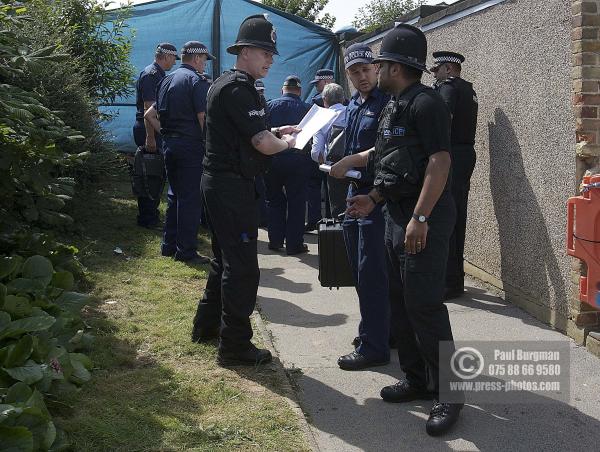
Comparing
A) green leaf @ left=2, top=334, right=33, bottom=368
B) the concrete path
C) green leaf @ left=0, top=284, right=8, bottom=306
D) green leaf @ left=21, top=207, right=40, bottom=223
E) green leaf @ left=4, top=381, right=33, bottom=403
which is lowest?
the concrete path

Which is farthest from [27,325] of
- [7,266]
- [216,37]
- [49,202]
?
[216,37]

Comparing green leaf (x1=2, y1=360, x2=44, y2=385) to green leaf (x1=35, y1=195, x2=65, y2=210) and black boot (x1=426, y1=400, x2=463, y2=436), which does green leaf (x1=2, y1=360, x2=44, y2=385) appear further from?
black boot (x1=426, y1=400, x2=463, y2=436)

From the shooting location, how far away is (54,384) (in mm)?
3973

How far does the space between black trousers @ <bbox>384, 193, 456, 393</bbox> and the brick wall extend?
170cm

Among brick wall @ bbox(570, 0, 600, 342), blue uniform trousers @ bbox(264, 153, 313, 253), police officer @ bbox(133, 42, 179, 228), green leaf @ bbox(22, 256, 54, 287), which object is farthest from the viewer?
police officer @ bbox(133, 42, 179, 228)

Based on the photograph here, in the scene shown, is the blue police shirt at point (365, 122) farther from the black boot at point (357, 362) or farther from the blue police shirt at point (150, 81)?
the blue police shirt at point (150, 81)

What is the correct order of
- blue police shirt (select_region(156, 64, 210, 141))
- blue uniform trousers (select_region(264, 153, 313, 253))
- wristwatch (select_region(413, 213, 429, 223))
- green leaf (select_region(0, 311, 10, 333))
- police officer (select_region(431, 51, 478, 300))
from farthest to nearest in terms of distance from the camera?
blue uniform trousers (select_region(264, 153, 313, 253)) < blue police shirt (select_region(156, 64, 210, 141)) < police officer (select_region(431, 51, 478, 300)) < wristwatch (select_region(413, 213, 429, 223)) < green leaf (select_region(0, 311, 10, 333))

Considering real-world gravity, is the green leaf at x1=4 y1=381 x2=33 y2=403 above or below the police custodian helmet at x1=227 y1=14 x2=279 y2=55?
below

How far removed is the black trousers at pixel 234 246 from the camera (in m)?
Result: 4.84

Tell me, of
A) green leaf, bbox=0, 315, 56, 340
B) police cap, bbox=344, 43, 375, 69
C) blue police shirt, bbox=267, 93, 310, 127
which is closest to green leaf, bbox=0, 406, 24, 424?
green leaf, bbox=0, 315, 56, 340

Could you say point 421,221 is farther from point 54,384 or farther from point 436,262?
point 54,384

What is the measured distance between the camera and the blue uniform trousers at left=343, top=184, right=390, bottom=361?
4.88 m

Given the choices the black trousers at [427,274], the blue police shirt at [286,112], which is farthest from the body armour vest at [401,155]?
the blue police shirt at [286,112]

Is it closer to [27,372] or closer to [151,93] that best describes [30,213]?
[27,372]
